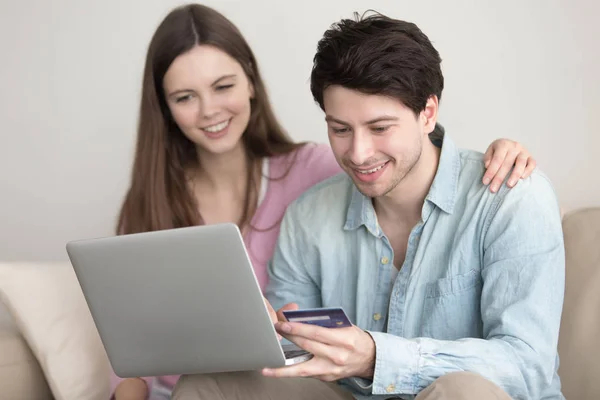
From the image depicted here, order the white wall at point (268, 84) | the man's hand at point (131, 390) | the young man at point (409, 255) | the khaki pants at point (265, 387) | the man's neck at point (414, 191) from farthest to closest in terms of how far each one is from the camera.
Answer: the white wall at point (268, 84), the man's hand at point (131, 390), the man's neck at point (414, 191), the young man at point (409, 255), the khaki pants at point (265, 387)

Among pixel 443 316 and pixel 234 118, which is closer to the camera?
pixel 443 316

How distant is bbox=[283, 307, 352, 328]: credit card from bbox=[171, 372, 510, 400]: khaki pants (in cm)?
19

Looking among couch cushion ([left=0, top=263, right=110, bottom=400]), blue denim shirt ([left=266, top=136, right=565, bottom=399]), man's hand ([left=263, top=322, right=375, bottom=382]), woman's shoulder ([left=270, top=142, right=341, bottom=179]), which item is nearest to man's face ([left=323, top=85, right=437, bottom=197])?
blue denim shirt ([left=266, top=136, right=565, bottom=399])

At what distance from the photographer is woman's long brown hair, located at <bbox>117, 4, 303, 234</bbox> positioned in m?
2.24

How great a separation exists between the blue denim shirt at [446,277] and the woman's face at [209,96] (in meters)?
0.32

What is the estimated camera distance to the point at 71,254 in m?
1.61

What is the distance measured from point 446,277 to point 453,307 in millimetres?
69

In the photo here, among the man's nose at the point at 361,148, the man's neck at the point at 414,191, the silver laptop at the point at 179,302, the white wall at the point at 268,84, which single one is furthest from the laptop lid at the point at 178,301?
the white wall at the point at 268,84

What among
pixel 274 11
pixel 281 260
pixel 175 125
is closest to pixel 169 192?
pixel 175 125

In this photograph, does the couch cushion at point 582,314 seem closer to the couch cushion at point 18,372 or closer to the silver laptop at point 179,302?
the silver laptop at point 179,302

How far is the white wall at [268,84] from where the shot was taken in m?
2.45

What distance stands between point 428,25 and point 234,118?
0.70m

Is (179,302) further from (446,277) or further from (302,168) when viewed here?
(302,168)

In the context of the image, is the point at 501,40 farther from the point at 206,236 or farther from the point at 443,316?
the point at 206,236
